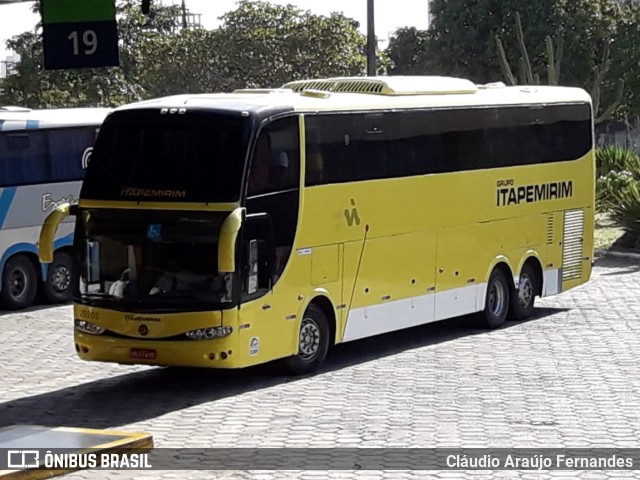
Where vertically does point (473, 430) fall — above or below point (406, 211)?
below

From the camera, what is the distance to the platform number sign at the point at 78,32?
14.2m

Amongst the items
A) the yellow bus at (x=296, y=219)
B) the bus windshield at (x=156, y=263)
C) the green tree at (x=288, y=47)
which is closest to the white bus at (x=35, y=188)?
the yellow bus at (x=296, y=219)

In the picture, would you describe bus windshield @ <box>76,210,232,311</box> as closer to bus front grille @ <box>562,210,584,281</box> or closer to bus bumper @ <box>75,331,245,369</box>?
bus bumper @ <box>75,331,245,369</box>

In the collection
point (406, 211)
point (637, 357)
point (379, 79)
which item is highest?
point (379, 79)

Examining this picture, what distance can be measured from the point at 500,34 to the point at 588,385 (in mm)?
49799

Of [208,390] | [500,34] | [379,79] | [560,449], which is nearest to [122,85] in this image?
[500,34]

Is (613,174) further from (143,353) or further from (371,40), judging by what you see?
(143,353)

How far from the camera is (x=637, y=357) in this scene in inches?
674

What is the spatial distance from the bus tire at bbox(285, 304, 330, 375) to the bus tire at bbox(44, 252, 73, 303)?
834 cm

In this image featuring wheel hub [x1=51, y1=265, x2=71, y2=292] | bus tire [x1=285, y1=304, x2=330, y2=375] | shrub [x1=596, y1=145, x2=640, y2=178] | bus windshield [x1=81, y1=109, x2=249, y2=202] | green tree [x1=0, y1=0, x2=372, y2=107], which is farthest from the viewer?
green tree [x1=0, y1=0, x2=372, y2=107]

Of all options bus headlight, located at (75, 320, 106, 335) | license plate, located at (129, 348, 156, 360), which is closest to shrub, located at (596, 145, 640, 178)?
bus headlight, located at (75, 320, 106, 335)

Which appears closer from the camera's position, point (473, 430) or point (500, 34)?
point (473, 430)

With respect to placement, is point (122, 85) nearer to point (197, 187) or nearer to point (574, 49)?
point (574, 49)

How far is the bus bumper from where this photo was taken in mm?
14609
